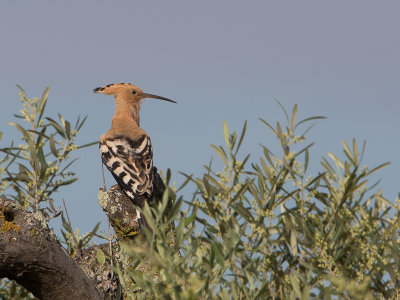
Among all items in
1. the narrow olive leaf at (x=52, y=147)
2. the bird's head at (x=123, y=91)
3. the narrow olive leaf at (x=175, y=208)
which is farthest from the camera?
the bird's head at (x=123, y=91)

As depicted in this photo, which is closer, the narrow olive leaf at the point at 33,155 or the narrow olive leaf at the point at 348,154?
the narrow olive leaf at the point at 348,154

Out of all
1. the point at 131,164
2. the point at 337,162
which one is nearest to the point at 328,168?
the point at 337,162

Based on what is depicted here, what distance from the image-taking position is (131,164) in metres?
7.00

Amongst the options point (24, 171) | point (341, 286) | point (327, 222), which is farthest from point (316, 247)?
point (24, 171)

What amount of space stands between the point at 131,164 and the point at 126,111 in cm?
260

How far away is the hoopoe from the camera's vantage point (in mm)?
6258

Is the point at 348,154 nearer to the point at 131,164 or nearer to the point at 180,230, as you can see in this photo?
the point at 180,230

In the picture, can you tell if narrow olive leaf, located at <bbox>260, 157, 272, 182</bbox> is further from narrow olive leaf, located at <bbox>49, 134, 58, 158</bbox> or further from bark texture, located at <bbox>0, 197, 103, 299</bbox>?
narrow olive leaf, located at <bbox>49, 134, 58, 158</bbox>

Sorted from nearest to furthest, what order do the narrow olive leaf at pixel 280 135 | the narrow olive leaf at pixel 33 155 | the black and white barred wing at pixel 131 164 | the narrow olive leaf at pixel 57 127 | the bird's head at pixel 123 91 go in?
the narrow olive leaf at pixel 280 135 → the narrow olive leaf at pixel 33 155 → the narrow olive leaf at pixel 57 127 → the black and white barred wing at pixel 131 164 → the bird's head at pixel 123 91

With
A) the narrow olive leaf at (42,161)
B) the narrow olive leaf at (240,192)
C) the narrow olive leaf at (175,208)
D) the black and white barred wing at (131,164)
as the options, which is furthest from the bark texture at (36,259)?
the black and white barred wing at (131,164)

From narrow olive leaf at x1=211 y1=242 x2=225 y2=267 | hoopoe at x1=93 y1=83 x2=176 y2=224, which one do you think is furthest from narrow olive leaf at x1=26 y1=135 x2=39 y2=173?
narrow olive leaf at x1=211 y1=242 x2=225 y2=267

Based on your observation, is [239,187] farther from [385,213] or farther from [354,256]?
[385,213]

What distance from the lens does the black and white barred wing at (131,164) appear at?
617 cm

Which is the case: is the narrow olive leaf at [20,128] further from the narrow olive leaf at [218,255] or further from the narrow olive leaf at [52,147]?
the narrow olive leaf at [218,255]
